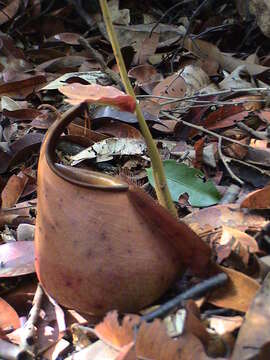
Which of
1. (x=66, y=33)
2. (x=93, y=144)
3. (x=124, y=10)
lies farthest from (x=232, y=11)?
(x=93, y=144)

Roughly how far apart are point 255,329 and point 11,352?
43 centimetres

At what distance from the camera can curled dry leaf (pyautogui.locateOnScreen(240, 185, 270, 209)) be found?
1.29 m

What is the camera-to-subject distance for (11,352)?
3.62ft

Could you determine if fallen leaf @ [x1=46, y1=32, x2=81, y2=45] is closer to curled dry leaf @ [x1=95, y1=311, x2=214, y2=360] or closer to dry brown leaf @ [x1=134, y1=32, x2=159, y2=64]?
dry brown leaf @ [x1=134, y1=32, x2=159, y2=64]

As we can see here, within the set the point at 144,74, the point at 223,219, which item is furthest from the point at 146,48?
the point at 223,219

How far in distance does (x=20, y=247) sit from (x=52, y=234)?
306 millimetres

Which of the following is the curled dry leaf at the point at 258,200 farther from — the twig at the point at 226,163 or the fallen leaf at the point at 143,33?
the fallen leaf at the point at 143,33

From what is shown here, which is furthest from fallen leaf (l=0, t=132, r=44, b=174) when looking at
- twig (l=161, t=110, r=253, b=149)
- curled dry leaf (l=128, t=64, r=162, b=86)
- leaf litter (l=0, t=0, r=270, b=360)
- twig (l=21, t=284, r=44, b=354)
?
twig (l=21, t=284, r=44, b=354)

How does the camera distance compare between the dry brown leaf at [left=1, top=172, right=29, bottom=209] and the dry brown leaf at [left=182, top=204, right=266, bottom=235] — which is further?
the dry brown leaf at [left=1, top=172, right=29, bottom=209]

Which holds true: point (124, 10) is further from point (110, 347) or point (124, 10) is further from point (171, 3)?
point (110, 347)

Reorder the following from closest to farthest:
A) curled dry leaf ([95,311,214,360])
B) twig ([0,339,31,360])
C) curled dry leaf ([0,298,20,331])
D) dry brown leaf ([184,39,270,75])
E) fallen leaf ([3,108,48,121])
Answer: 1. curled dry leaf ([95,311,214,360])
2. twig ([0,339,31,360])
3. curled dry leaf ([0,298,20,331])
4. fallen leaf ([3,108,48,121])
5. dry brown leaf ([184,39,270,75])

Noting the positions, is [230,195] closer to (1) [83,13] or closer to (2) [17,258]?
(2) [17,258]

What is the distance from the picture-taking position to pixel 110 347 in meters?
1.09

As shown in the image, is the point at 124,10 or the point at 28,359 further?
the point at 124,10
